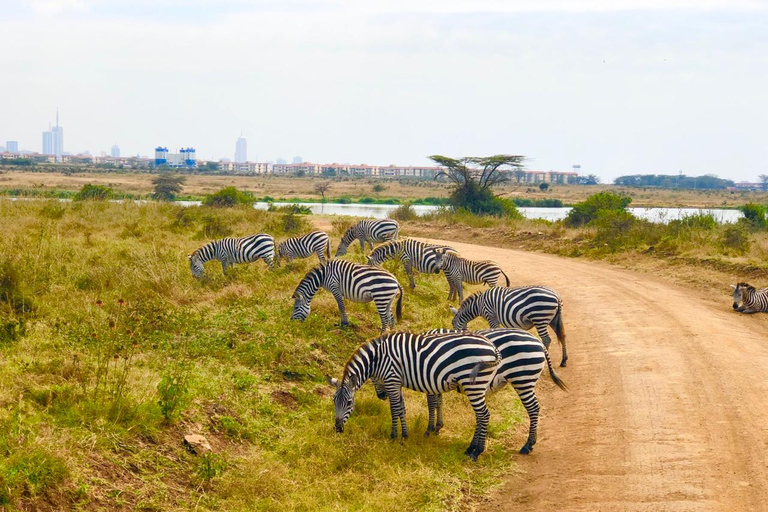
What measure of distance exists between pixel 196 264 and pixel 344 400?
880cm

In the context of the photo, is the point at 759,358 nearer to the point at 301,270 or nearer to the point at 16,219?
the point at 301,270

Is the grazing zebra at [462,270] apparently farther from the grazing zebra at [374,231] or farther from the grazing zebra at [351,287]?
the grazing zebra at [374,231]

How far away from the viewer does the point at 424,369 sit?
27.8ft

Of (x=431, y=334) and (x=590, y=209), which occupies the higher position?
(x=590, y=209)

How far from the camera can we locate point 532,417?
349 inches

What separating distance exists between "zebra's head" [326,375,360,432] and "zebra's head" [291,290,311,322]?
3.91 metres

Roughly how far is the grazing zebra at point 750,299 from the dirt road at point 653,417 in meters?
0.27

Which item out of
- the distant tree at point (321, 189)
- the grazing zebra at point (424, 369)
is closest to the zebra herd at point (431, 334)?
the grazing zebra at point (424, 369)

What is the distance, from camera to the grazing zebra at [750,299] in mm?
16219

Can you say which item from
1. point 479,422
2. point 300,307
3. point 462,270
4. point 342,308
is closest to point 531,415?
point 479,422

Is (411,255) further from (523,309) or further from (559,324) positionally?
(559,324)

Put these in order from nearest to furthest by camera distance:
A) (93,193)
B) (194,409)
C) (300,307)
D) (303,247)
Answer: (194,409) → (300,307) → (303,247) → (93,193)

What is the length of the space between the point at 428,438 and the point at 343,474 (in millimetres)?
1476

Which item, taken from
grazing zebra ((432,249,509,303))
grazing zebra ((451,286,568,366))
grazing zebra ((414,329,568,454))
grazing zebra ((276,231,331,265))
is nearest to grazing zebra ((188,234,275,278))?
grazing zebra ((276,231,331,265))
